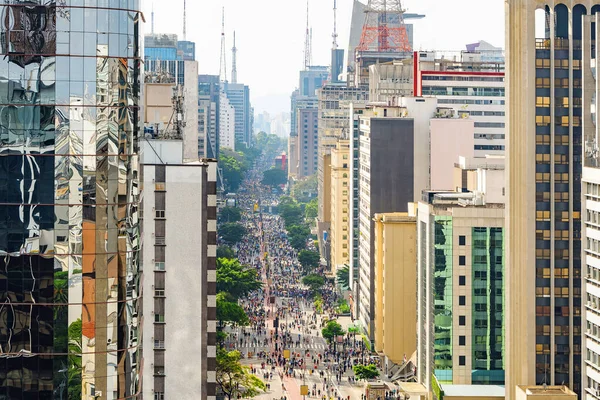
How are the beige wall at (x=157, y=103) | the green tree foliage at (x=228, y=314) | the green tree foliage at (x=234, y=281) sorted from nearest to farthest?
the beige wall at (x=157, y=103) < the green tree foliage at (x=228, y=314) < the green tree foliage at (x=234, y=281)

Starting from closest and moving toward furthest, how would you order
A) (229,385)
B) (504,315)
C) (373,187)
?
(504,315) → (229,385) → (373,187)

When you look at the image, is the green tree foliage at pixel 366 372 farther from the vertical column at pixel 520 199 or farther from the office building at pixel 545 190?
the office building at pixel 545 190

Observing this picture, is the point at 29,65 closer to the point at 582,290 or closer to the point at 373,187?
the point at 582,290

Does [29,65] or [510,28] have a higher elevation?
[510,28]

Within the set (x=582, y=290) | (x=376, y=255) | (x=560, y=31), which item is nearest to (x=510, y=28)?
(x=560, y=31)

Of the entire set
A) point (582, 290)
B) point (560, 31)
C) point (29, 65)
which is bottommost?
point (582, 290)

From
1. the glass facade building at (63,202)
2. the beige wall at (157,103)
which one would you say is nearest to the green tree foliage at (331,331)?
the beige wall at (157,103)
